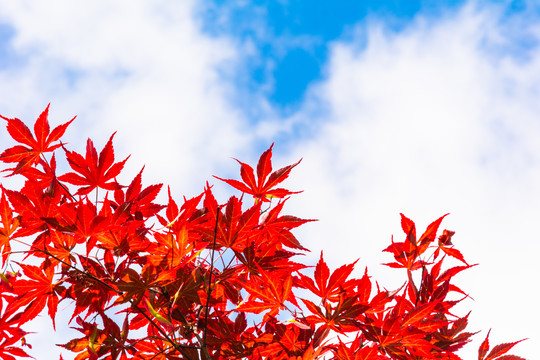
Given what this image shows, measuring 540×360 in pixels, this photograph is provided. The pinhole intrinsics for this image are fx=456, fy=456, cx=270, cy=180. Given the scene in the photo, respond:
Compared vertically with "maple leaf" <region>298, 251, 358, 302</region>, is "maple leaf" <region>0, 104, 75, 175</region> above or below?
above

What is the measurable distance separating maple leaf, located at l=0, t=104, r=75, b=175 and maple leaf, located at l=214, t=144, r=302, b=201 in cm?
94

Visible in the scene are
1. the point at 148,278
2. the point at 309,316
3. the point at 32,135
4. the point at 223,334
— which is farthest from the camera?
the point at 32,135

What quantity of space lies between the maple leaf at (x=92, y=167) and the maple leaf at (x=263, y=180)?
62 centimetres

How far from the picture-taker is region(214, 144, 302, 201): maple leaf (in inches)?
83.4

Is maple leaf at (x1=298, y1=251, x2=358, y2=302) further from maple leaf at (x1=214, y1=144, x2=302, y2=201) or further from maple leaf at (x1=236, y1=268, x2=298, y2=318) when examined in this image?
maple leaf at (x1=214, y1=144, x2=302, y2=201)

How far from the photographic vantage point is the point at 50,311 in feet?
7.12

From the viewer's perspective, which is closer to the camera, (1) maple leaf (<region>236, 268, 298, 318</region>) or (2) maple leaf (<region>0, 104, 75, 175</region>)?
(1) maple leaf (<region>236, 268, 298, 318</region>)

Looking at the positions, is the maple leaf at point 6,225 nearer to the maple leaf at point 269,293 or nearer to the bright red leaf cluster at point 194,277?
the bright red leaf cluster at point 194,277

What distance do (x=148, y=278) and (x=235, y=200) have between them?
46 centimetres

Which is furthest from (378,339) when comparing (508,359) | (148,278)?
(148,278)

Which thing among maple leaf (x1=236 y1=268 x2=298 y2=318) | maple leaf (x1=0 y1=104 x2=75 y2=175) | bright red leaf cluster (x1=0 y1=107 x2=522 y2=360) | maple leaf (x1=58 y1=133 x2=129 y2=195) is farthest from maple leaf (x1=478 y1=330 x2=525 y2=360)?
maple leaf (x1=0 y1=104 x2=75 y2=175)

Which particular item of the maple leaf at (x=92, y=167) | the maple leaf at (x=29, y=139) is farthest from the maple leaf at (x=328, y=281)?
the maple leaf at (x=29, y=139)

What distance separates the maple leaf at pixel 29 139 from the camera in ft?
7.56

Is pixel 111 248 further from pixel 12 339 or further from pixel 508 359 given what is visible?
pixel 508 359
